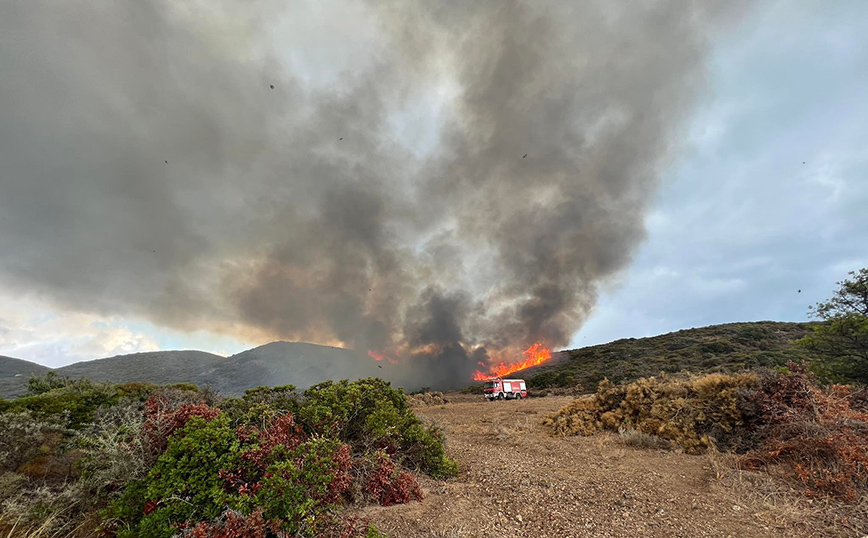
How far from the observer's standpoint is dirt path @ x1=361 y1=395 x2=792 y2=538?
541 centimetres

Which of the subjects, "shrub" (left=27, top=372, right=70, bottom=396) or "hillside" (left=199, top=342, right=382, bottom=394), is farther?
"hillside" (left=199, top=342, right=382, bottom=394)

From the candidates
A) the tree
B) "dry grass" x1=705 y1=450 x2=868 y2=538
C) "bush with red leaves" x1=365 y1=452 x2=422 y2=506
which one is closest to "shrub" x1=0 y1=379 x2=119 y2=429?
"bush with red leaves" x1=365 y1=452 x2=422 y2=506

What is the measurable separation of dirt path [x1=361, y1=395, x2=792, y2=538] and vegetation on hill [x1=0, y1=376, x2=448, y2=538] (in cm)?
78

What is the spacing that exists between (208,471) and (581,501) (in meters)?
6.20

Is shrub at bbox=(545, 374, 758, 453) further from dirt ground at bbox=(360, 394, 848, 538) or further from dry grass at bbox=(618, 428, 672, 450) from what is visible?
dirt ground at bbox=(360, 394, 848, 538)

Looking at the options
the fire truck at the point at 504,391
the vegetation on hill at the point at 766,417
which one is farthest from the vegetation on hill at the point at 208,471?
the fire truck at the point at 504,391

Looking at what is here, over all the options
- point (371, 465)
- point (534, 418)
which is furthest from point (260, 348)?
point (371, 465)

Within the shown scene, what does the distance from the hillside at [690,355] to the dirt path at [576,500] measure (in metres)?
25.3

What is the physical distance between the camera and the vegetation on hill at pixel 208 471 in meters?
4.58

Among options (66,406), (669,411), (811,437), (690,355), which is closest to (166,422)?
(66,406)

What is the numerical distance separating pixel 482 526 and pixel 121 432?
635 cm

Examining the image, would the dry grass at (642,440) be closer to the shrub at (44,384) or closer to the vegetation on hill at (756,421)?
the vegetation on hill at (756,421)

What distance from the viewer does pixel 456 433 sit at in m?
13.3

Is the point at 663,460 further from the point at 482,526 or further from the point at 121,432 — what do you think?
the point at 121,432
